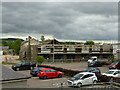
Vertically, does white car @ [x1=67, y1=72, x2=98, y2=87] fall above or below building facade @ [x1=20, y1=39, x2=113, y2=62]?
below

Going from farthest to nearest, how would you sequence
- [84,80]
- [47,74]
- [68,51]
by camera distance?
[68,51]
[47,74]
[84,80]

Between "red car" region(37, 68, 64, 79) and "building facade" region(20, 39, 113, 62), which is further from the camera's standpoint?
"building facade" region(20, 39, 113, 62)

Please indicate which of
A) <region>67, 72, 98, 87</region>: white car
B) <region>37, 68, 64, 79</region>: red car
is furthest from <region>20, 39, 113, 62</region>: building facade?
<region>67, 72, 98, 87</region>: white car

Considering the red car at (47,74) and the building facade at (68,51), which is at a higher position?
the building facade at (68,51)

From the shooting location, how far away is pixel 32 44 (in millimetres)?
90375

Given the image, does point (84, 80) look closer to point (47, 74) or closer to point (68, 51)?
point (47, 74)

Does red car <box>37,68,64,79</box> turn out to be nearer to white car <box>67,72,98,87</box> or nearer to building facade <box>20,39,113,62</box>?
white car <box>67,72,98,87</box>

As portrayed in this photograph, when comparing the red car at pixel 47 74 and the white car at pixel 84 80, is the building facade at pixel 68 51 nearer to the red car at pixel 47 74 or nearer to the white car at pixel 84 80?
the red car at pixel 47 74

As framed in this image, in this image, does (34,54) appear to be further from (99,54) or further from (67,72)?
(67,72)

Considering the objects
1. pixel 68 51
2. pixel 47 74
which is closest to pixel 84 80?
pixel 47 74

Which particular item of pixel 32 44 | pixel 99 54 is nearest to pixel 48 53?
pixel 32 44

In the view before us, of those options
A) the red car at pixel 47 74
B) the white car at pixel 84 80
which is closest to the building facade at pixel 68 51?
the red car at pixel 47 74

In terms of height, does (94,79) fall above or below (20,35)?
below

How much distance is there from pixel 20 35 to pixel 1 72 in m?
130
